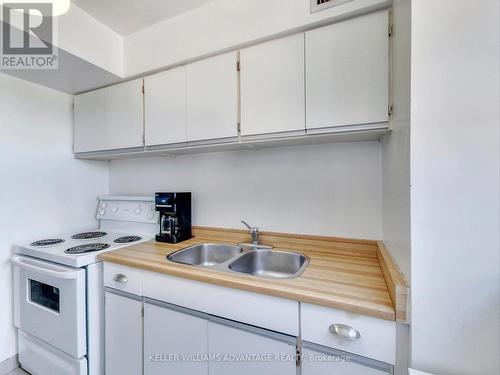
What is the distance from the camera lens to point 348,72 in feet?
3.64

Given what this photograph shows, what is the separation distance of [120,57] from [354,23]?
1638 millimetres

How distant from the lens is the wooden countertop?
815 millimetres

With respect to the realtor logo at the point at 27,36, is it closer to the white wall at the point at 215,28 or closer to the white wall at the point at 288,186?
the white wall at the point at 215,28

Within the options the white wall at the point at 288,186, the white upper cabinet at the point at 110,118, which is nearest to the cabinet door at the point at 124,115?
→ the white upper cabinet at the point at 110,118

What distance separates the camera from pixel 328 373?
2.84 ft

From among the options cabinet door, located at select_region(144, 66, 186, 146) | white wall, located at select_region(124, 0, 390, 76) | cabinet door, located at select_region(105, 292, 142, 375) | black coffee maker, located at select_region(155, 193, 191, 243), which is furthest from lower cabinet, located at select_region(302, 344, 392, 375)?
white wall, located at select_region(124, 0, 390, 76)

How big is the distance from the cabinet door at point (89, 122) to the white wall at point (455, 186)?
210cm

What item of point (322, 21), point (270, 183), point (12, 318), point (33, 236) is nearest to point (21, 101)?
point (33, 236)

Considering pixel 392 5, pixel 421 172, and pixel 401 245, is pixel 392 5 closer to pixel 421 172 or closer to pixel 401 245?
pixel 421 172

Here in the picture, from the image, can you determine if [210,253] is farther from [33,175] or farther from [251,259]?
[33,175]

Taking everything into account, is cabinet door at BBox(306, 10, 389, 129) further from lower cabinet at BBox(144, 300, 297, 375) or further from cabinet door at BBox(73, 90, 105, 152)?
cabinet door at BBox(73, 90, 105, 152)

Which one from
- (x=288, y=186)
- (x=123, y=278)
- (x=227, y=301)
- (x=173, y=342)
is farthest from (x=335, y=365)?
(x=123, y=278)

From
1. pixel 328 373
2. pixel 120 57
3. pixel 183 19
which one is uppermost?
pixel 183 19

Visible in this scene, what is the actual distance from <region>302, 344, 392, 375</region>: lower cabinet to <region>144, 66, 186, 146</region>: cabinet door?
137 centimetres
